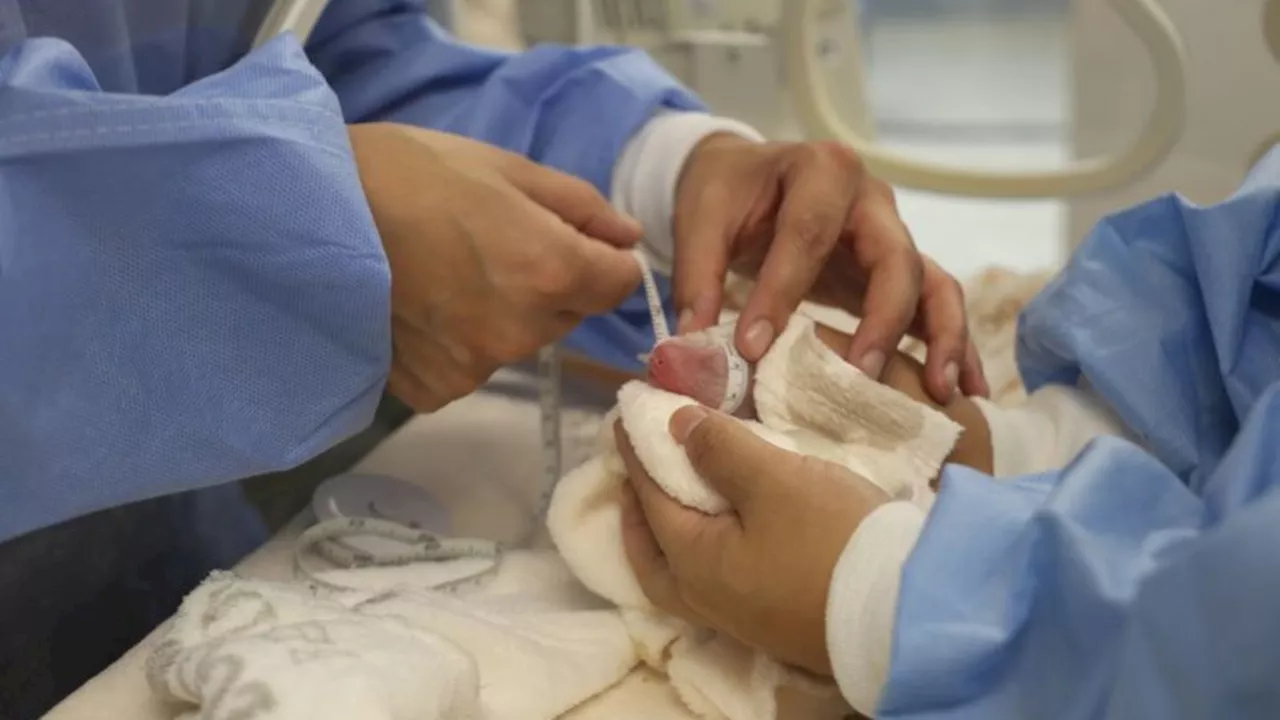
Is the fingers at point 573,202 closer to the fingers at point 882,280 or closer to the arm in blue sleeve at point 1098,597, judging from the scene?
the fingers at point 882,280

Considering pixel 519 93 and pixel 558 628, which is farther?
pixel 519 93

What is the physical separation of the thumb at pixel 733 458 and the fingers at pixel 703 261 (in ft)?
0.42

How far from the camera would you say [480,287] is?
642mm

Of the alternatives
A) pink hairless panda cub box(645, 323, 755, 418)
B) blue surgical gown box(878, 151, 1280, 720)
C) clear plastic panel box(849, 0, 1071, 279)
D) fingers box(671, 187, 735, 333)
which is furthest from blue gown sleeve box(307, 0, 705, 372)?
clear plastic panel box(849, 0, 1071, 279)

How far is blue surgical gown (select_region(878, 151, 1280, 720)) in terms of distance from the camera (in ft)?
1.23

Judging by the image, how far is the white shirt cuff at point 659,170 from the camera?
2.70 feet

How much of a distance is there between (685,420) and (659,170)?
28cm

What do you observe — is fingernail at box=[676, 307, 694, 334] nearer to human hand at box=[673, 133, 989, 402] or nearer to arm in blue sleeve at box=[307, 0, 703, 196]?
human hand at box=[673, 133, 989, 402]

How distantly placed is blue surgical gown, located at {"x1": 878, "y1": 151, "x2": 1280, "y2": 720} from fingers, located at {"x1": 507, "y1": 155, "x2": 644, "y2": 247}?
0.27 metres

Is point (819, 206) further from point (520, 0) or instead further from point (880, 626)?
point (520, 0)

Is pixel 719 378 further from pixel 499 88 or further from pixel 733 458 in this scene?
pixel 499 88

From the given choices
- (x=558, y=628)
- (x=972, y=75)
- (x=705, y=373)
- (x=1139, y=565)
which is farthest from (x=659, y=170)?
(x=972, y=75)

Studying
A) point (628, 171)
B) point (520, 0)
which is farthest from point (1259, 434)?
point (520, 0)

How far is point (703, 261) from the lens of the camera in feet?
2.39
